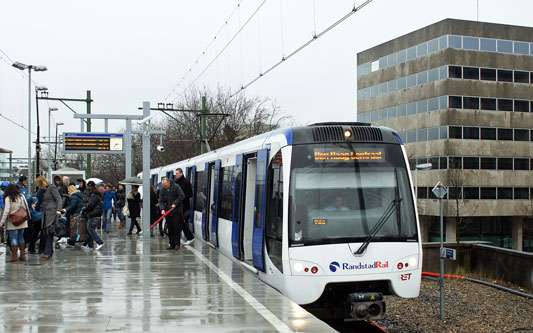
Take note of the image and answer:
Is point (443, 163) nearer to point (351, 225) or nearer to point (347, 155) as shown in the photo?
point (347, 155)

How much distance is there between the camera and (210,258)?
13.3 m

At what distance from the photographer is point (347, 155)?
382 inches

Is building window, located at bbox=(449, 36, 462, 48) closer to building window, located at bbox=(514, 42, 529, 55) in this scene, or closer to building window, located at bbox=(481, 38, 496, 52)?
building window, located at bbox=(481, 38, 496, 52)

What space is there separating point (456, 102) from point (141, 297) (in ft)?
141

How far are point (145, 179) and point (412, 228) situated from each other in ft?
30.6

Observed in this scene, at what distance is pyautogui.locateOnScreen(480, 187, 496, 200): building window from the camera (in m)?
49.4

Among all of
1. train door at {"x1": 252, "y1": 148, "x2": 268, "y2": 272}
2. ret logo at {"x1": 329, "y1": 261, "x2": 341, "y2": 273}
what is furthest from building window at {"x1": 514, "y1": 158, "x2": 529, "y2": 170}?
ret logo at {"x1": 329, "y1": 261, "x2": 341, "y2": 273}

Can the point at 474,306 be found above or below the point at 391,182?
below

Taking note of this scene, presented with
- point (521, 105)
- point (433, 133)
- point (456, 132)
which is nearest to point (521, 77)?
point (521, 105)

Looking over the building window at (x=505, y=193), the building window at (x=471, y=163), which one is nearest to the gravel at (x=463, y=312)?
the building window at (x=471, y=163)

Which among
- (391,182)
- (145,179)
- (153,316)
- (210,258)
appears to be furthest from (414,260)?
(145,179)

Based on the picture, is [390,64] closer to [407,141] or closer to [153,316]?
[407,141]

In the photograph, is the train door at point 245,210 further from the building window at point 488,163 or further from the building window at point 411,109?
the building window at point 411,109

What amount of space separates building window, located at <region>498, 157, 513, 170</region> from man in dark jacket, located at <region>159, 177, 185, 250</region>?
4076cm
